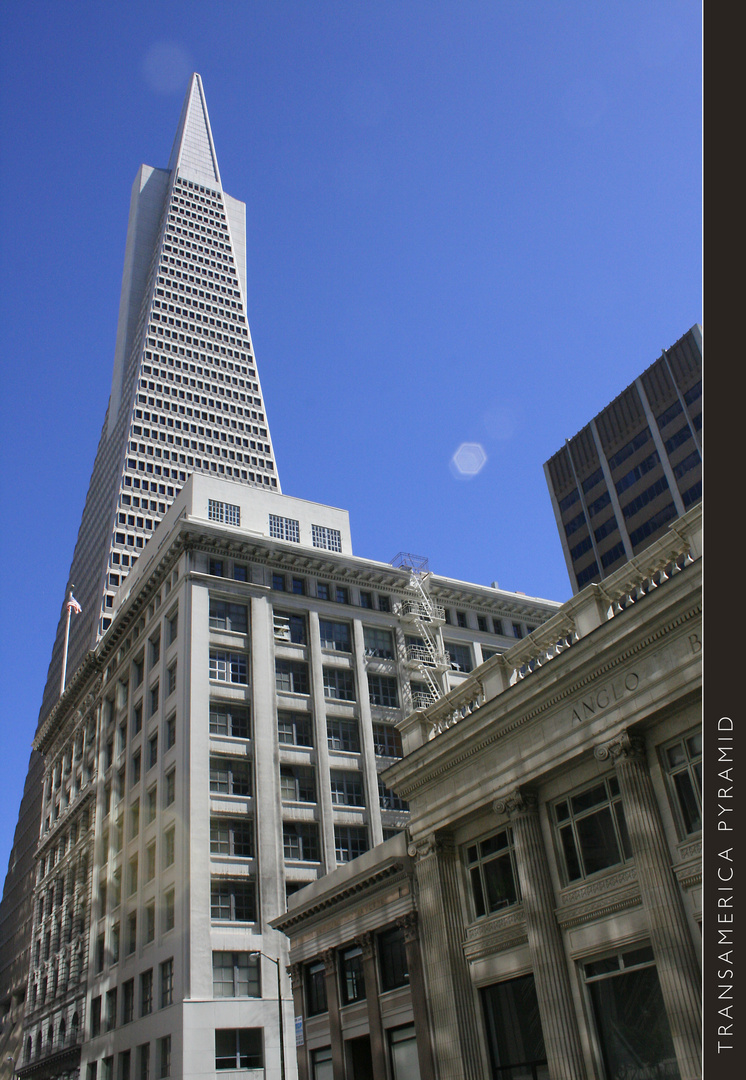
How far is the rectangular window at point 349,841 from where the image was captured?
5288 cm

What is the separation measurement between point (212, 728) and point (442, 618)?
757 inches

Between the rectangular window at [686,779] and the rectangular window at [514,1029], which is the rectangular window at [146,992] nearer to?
the rectangular window at [514,1029]

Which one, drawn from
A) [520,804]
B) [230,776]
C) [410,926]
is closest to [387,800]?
[230,776]

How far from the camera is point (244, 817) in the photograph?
4988 centimetres

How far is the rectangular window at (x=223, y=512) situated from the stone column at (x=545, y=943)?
142ft

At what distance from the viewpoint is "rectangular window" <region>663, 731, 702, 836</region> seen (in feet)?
64.2

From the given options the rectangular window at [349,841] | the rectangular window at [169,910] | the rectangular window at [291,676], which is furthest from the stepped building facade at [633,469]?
the rectangular window at [169,910]

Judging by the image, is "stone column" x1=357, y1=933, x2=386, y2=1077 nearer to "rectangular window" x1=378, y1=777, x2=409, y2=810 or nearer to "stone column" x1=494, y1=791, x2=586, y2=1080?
"stone column" x1=494, y1=791, x2=586, y2=1080

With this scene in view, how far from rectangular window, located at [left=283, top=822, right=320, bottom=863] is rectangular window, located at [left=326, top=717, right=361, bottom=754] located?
5741 mm

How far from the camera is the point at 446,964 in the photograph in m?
25.4

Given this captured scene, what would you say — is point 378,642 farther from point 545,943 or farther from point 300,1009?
point 545,943
